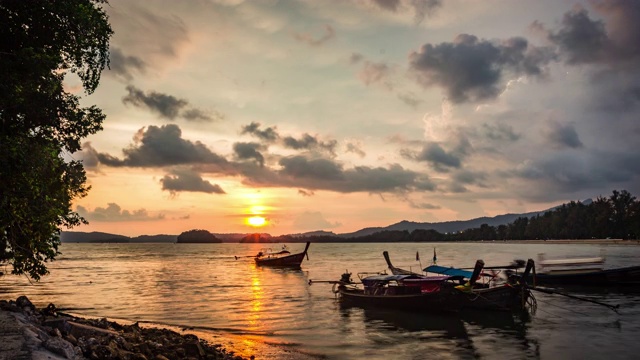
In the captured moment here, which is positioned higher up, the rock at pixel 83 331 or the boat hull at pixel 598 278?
the rock at pixel 83 331

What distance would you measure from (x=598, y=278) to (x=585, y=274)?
1182mm

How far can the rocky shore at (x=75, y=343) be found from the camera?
1207 centimetres

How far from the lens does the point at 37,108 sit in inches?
701

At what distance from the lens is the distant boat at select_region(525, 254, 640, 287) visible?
143 feet

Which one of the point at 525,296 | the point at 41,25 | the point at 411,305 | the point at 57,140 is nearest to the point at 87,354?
the point at 57,140

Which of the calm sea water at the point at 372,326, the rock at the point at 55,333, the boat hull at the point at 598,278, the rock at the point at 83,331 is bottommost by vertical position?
the calm sea water at the point at 372,326

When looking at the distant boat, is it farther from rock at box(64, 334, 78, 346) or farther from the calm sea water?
rock at box(64, 334, 78, 346)

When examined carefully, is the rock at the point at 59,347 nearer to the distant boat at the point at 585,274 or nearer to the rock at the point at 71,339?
the rock at the point at 71,339

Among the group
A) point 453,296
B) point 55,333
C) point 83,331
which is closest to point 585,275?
point 453,296

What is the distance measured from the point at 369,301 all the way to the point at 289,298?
42.3 feet

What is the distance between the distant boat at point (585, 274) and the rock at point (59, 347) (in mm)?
40731

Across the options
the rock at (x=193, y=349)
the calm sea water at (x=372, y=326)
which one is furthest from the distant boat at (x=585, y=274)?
the rock at (x=193, y=349)

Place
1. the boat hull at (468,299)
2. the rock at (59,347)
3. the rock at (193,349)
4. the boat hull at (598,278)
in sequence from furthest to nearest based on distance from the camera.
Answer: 1. the boat hull at (598,278)
2. the boat hull at (468,299)
3. the rock at (193,349)
4. the rock at (59,347)

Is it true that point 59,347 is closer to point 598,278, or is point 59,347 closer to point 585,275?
point 585,275
